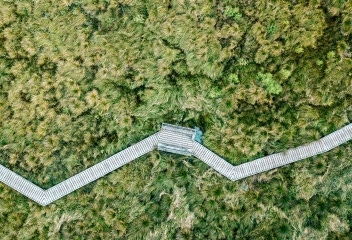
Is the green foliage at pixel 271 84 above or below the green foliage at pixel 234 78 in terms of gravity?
below

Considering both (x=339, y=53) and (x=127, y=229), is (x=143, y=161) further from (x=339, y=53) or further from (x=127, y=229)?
(x=339, y=53)

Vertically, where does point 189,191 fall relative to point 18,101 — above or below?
below

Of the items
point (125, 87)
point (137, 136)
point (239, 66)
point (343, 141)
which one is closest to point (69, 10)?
point (125, 87)

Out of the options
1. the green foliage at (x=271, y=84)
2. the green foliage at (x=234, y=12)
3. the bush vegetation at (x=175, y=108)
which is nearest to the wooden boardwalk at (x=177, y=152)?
the bush vegetation at (x=175, y=108)

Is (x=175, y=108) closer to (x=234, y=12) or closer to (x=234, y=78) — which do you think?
(x=234, y=78)

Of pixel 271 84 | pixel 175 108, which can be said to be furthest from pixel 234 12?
pixel 175 108

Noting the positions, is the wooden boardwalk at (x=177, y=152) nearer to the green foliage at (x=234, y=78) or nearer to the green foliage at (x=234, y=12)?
the green foliage at (x=234, y=78)
